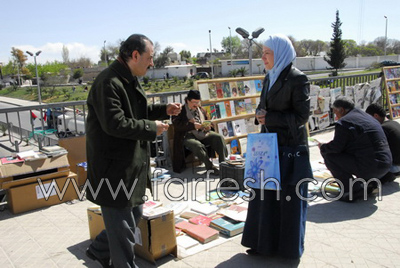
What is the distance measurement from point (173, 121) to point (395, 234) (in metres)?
3.92

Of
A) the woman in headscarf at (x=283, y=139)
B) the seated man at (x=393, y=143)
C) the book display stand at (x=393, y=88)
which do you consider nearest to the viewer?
the woman in headscarf at (x=283, y=139)

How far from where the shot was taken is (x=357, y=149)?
15.2ft

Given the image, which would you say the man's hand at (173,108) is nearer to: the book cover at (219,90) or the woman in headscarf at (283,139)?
the woman in headscarf at (283,139)

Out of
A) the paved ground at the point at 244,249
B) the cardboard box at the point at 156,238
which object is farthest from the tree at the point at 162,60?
the cardboard box at the point at 156,238

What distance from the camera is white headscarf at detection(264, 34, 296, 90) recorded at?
2.98m

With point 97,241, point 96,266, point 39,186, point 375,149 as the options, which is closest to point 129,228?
point 97,241

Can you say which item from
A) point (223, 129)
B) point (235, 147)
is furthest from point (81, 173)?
point (235, 147)

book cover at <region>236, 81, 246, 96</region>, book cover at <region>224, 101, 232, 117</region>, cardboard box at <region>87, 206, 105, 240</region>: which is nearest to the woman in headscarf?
cardboard box at <region>87, 206, 105, 240</region>

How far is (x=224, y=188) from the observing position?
18.1 feet

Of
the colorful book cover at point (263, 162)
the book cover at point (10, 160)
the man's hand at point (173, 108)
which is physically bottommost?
the book cover at point (10, 160)

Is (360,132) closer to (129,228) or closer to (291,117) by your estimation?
(291,117)

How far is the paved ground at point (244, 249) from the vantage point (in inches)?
130

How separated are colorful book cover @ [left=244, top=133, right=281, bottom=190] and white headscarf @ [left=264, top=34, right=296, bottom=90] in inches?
22.1

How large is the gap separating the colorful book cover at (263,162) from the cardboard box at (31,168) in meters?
3.08
